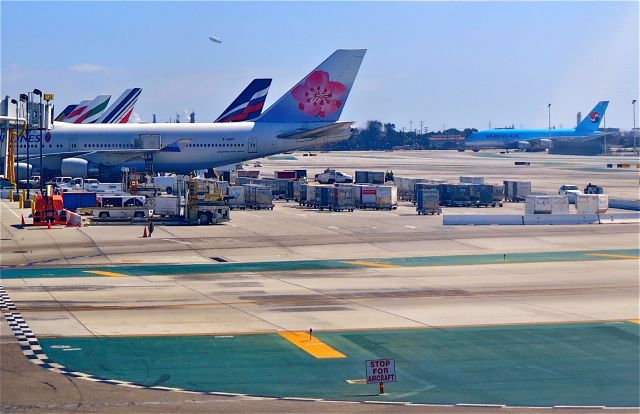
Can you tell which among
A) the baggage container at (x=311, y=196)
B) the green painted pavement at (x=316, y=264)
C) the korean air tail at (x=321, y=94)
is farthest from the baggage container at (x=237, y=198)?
the green painted pavement at (x=316, y=264)

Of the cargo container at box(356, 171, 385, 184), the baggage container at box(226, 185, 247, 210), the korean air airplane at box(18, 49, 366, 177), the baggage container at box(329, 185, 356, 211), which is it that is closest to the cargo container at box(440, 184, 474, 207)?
the baggage container at box(329, 185, 356, 211)

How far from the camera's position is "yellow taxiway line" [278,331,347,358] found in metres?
24.9

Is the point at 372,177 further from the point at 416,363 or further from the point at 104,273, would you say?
the point at 416,363

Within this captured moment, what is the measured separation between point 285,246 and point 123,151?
39.2 m

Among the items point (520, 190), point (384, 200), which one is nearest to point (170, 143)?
point (384, 200)

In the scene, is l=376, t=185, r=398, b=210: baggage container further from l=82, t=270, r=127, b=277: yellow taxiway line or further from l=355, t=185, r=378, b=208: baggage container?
l=82, t=270, r=127, b=277: yellow taxiway line

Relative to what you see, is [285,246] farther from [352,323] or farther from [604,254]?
[352,323]

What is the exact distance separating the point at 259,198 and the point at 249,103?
3301cm

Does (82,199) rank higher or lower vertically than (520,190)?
lower

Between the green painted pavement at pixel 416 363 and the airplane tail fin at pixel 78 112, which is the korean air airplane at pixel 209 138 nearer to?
the airplane tail fin at pixel 78 112

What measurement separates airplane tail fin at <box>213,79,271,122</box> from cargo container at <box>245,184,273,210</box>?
104 feet

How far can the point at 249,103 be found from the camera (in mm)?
101875

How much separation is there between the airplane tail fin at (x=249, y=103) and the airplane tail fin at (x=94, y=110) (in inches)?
956

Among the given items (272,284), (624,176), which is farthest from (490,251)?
(624,176)
